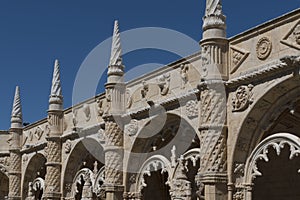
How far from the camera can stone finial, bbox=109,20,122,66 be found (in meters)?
18.6

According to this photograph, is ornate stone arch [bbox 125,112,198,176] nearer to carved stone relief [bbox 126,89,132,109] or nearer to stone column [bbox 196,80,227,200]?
carved stone relief [bbox 126,89,132,109]

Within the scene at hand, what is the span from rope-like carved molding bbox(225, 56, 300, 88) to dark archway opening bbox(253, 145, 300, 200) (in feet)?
11.9

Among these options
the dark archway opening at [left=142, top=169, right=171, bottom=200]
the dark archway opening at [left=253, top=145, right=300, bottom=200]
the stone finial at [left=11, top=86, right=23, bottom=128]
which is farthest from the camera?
the stone finial at [left=11, top=86, right=23, bottom=128]

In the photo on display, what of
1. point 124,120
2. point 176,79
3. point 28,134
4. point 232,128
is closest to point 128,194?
point 124,120

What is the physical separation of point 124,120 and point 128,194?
88.4 inches

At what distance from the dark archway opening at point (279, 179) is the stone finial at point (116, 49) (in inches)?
212

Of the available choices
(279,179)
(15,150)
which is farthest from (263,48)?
(15,150)

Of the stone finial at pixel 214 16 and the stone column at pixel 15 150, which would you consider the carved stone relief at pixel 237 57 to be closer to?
the stone finial at pixel 214 16

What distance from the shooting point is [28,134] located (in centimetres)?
2631

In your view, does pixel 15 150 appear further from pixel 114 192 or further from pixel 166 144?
pixel 166 144

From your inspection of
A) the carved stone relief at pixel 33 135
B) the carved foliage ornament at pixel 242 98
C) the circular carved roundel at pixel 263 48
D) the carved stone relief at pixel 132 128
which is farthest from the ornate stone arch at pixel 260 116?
the carved stone relief at pixel 33 135

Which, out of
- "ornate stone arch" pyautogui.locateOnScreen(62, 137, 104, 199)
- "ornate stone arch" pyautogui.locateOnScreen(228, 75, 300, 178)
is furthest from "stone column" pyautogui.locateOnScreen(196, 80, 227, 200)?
"ornate stone arch" pyautogui.locateOnScreen(62, 137, 104, 199)

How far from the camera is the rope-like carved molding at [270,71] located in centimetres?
1211

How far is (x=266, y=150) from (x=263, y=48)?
2.23 metres
